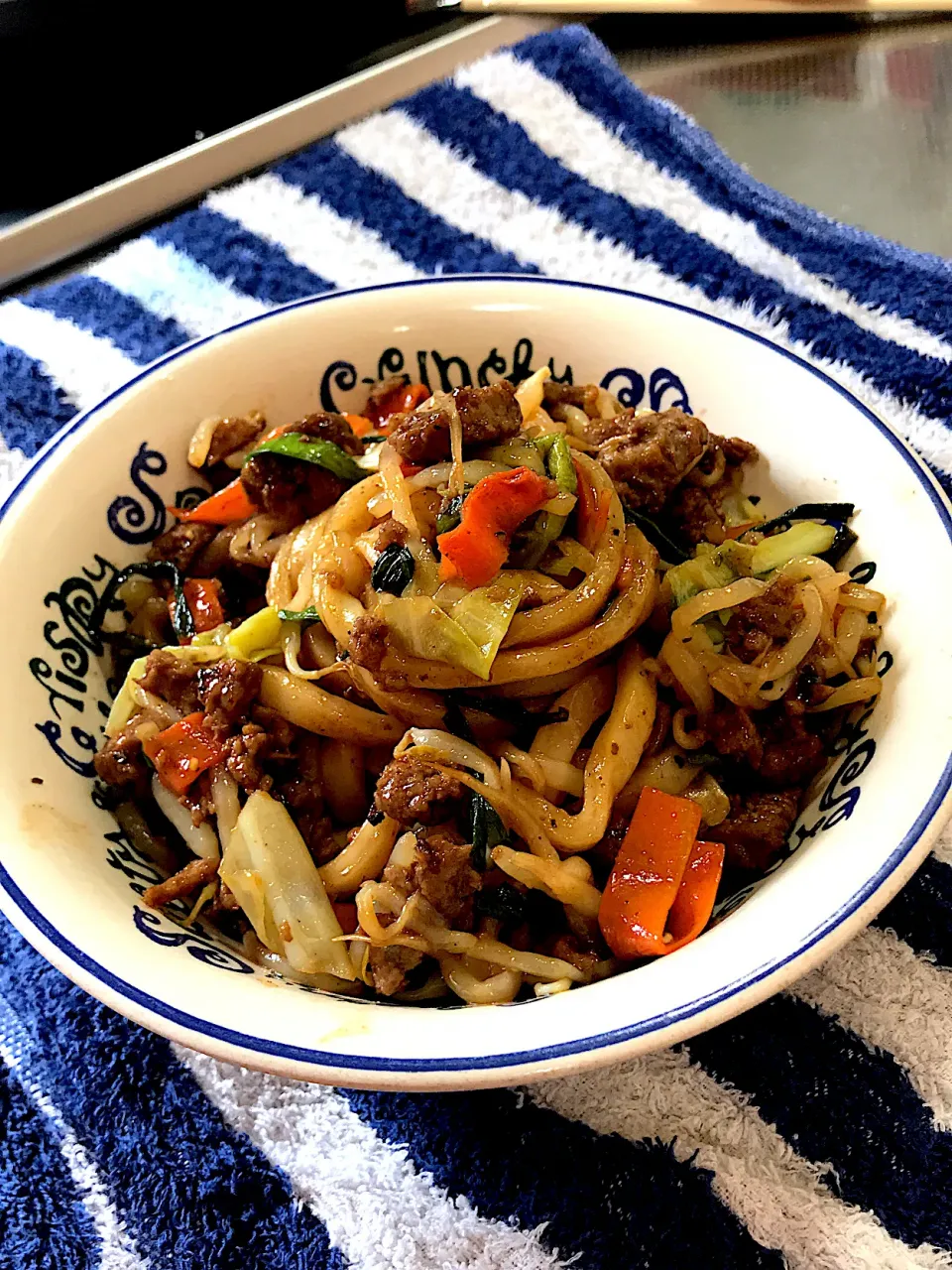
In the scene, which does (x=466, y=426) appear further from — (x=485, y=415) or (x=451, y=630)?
(x=451, y=630)

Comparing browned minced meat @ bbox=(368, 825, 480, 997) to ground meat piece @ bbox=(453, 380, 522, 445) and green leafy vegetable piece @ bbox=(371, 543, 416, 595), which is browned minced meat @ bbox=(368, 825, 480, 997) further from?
ground meat piece @ bbox=(453, 380, 522, 445)

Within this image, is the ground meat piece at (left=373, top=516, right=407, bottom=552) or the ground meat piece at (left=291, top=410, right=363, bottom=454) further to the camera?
the ground meat piece at (left=291, top=410, right=363, bottom=454)

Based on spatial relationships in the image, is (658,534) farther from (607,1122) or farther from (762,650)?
(607,1122)

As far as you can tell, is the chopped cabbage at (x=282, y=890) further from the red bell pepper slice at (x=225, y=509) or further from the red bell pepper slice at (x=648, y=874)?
the red bell pepper slice at (x=225, y=509)

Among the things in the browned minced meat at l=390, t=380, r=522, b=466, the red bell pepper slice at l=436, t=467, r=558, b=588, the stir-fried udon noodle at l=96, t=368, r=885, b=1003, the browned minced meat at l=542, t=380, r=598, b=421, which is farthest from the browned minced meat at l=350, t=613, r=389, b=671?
the browned minced meat at l=542, t=380, r=598, b=421

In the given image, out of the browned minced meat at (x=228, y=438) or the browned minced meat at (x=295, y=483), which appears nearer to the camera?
the browned minced meat at (x=295, y=483)

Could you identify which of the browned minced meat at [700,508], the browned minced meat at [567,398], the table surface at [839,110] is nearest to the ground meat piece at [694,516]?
the browned minced meat at [700,508]

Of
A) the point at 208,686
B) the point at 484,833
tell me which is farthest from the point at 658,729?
the point at 208,686
